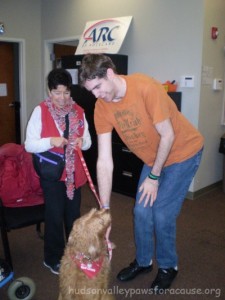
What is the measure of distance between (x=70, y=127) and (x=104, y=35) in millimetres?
2714

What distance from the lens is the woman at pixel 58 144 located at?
76.2 inches

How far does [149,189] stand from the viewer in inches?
70.9

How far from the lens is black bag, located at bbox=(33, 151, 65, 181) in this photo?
1964mm

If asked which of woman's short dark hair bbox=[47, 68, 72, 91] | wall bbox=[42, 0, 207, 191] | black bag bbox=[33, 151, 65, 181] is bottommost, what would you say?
black bag bbox=[33, 151, 65, 181]

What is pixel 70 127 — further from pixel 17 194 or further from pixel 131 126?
pixel 17 194

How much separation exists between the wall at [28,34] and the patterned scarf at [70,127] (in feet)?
12.6

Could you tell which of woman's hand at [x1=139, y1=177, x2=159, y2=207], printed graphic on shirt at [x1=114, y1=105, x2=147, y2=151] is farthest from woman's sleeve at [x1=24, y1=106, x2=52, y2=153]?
woman's hand at [x1=139, y1=177, x2=159, y2=207]

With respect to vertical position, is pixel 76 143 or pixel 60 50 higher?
pixel 60 50

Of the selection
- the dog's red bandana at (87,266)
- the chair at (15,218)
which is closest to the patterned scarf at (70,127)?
the chair at (15,218)

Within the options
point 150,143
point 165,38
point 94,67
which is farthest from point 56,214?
point 165,38

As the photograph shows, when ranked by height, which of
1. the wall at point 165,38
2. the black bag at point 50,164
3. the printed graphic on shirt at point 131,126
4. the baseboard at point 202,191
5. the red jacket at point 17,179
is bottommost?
the baseboard at point 202,191

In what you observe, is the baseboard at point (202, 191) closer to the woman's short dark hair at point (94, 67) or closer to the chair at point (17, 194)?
the chair at point (17, 194)

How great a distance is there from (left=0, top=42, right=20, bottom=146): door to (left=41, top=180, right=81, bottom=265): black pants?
13.1 ft

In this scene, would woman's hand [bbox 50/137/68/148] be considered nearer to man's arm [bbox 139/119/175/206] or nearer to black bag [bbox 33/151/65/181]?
black bag [bbox 33/151/65/181]
